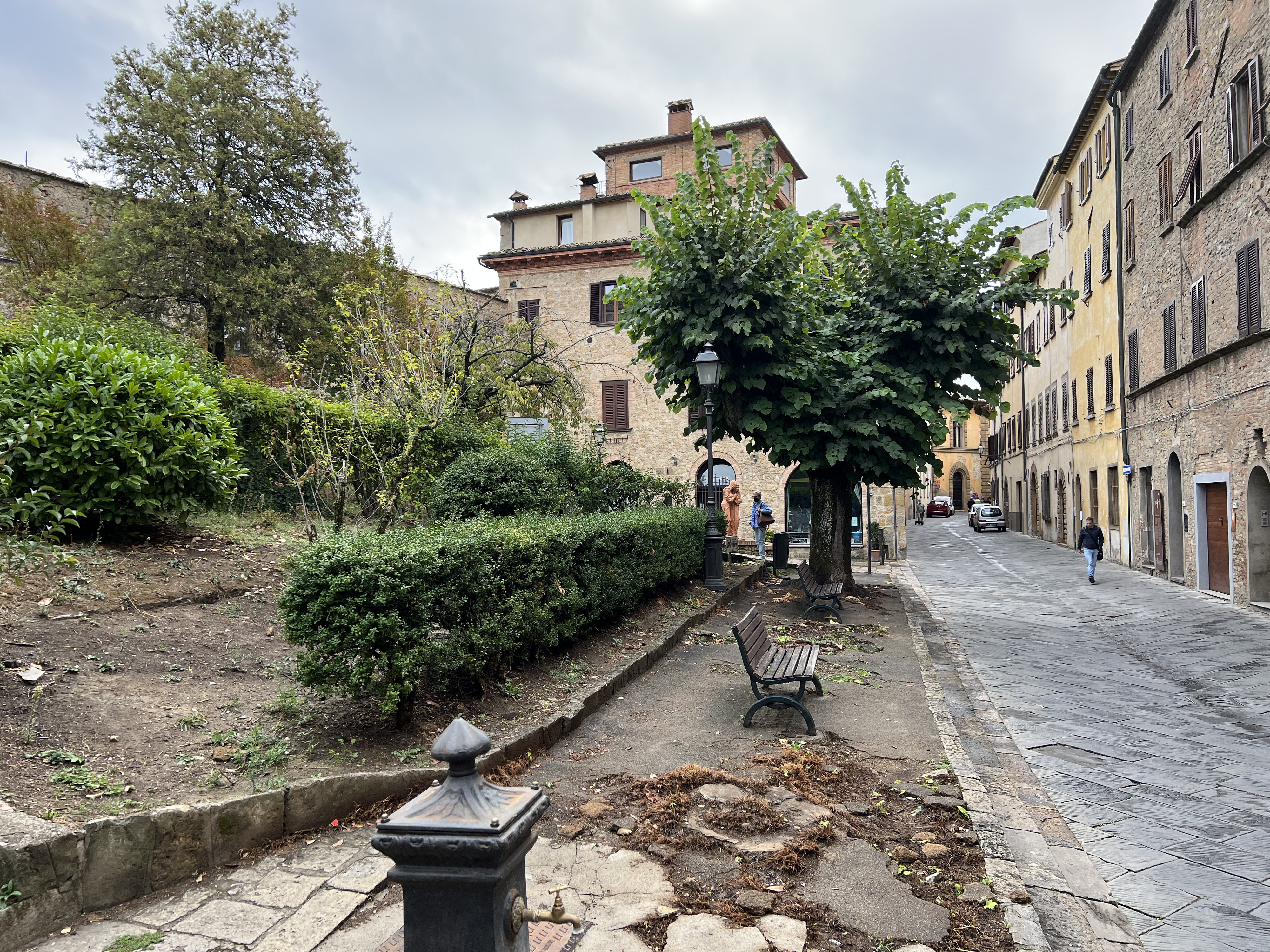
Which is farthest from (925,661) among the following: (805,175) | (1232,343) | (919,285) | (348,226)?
(805,175)

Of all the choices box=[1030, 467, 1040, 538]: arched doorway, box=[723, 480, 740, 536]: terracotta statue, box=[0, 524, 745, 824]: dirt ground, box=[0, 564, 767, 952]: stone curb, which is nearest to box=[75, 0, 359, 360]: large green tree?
box=[723, 480, 740, 536]: terracotta statue

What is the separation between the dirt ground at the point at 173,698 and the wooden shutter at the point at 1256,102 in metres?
14.2

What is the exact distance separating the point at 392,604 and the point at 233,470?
4646mm

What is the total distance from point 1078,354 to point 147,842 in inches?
1198

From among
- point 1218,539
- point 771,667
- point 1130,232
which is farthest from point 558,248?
point 771,667

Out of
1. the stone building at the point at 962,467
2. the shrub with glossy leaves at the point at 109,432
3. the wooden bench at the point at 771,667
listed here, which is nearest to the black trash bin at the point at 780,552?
the wooden bench at the point at 771,667

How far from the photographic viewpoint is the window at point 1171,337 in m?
17.5

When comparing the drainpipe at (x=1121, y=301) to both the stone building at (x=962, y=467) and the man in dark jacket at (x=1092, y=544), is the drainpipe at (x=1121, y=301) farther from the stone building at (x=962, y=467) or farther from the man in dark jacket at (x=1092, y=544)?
the stone building at (x=962, y=467)

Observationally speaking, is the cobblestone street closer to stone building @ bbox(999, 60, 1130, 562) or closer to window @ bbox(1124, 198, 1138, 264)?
stone building @ bbox(999, 60, 1130, 562)

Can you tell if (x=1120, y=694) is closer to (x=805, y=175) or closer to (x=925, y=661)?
(x=925, y=661)

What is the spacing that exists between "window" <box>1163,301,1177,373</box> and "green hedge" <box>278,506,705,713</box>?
16.0 meters

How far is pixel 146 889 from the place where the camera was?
11.1ft

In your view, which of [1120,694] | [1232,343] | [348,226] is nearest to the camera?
[1120,694]

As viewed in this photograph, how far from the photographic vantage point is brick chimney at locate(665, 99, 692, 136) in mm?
30969
